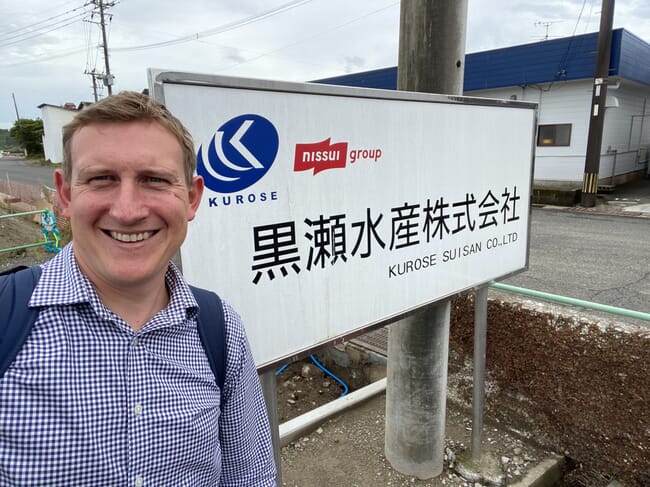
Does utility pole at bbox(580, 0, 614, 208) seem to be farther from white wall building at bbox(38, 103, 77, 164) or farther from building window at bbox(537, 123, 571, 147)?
white wall building at bbox(38, 103, 77, 164)

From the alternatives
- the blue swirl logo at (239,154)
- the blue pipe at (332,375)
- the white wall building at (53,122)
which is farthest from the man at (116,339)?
the white wall building at (53,122)

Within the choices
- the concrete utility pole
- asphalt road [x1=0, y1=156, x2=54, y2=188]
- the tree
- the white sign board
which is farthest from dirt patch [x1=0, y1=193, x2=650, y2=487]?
the tree

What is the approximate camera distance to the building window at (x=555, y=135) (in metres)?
14.9

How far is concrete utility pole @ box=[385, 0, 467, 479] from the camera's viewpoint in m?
2.40

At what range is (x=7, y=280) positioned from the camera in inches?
39.5

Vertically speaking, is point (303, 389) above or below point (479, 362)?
below

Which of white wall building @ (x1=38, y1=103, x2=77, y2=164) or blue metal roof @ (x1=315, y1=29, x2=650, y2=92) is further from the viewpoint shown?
white wall building @ (x1=38, y1=103, x2=77, y2=164)

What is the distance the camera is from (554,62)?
1443 cm

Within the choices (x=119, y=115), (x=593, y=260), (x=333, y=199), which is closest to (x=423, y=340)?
(x=333, y=199)

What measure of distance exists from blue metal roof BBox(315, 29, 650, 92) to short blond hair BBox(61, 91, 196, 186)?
50.0 feet

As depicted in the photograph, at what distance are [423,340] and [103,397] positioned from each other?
6.82 ft

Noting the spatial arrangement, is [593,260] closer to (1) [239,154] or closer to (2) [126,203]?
(1) [239,154]

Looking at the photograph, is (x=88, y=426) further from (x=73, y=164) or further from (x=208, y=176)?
(x=208, y=176)

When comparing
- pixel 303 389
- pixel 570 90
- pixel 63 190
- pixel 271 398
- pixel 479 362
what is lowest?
pixel 303 389
